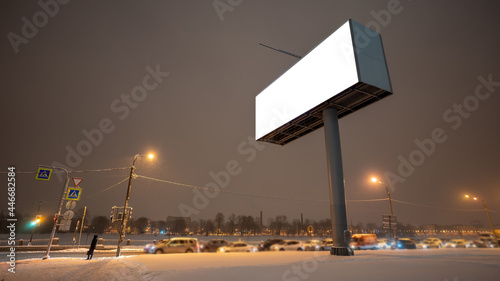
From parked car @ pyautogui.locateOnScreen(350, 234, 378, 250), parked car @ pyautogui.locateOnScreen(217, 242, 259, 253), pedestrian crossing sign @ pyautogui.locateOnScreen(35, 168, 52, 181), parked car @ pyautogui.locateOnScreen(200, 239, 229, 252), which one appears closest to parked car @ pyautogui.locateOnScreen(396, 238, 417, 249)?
parked car @ pyautogui.locateOnScreen(350, 234, 378, 250)

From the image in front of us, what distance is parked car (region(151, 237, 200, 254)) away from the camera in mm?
23109

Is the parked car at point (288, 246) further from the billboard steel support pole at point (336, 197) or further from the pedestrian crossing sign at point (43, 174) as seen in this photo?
the pedestrian crossing sign at point (43, 174)

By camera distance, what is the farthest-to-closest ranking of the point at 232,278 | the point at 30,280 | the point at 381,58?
the point at 381,58
the point at 30,280
the point at 232,278

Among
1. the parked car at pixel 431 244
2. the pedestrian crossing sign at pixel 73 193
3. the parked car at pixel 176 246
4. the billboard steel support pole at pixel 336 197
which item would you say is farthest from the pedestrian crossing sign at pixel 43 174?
the parked car at pixel 431 244

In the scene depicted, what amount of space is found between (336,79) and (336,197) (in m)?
8.15

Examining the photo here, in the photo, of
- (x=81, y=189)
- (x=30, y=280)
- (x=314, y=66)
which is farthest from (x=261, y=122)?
(x=30, y=280)

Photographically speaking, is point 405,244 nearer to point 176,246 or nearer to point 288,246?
point 288,246

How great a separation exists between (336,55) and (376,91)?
382cm

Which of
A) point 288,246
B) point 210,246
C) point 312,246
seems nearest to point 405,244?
point 312,246

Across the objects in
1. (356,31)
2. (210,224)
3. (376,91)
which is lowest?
(210,224)

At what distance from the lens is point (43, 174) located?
1695 centimetres

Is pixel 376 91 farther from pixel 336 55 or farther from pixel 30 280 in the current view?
pixel 30 280

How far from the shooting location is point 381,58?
709 inches

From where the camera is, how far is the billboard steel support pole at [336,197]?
1500cm
